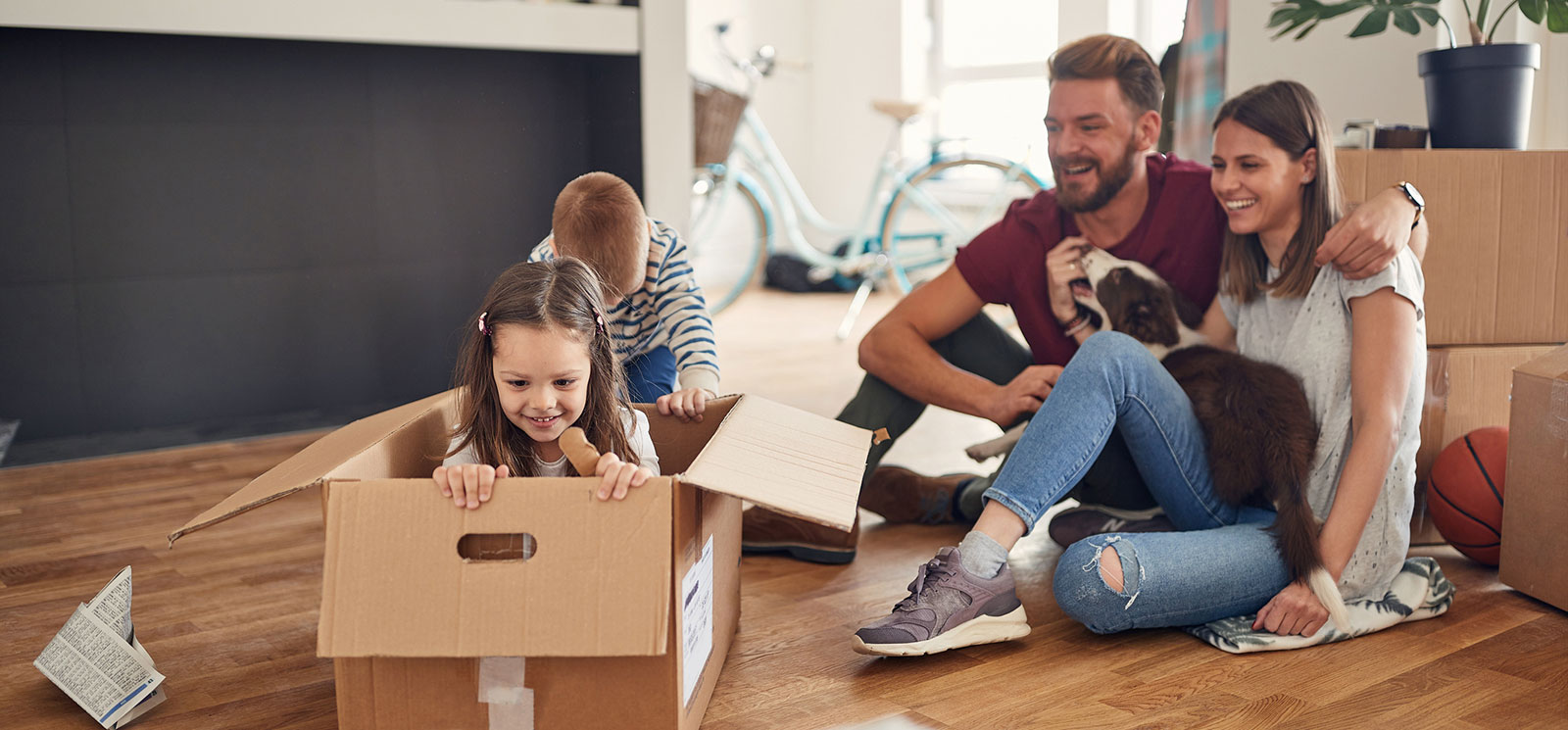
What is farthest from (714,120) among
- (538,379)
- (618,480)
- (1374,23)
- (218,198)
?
(618,480)

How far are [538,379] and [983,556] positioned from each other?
585mm

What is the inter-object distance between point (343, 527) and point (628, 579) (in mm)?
259

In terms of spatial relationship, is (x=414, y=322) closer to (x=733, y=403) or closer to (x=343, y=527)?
(x=733, y=403)

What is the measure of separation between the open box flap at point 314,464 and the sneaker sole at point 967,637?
0.59 meters

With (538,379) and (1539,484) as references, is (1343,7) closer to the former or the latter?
(1539,484)

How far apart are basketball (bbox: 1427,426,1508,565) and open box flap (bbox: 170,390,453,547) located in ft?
4.74

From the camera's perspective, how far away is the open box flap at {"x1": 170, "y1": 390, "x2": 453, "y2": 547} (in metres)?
1.12

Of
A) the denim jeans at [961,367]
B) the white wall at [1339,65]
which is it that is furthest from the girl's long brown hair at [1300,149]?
the white wall at [1339,65]

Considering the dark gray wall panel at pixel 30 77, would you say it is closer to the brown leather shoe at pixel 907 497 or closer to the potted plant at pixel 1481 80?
the brown leather shoe at pixel 907 497

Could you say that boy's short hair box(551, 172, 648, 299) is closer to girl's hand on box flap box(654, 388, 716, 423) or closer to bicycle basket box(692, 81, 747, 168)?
girl's hand on box flap box(654, 388, 716, 423)

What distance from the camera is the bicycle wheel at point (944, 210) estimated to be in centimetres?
450

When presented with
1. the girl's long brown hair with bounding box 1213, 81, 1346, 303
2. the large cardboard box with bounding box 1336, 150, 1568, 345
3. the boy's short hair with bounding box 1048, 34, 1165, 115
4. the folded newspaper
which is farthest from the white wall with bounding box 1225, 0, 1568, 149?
the folded newspaper

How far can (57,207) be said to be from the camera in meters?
2.55

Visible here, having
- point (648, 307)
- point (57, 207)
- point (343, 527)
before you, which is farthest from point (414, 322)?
point (343, 527)
